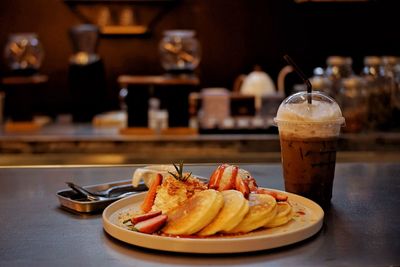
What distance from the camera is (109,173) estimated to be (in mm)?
2080

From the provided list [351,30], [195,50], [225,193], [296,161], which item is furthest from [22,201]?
[351,30]

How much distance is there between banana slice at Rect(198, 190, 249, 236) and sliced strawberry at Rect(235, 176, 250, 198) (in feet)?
0.32

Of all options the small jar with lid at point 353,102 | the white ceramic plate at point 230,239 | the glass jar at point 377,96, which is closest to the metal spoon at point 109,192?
the white ceramic plate at point 230,239

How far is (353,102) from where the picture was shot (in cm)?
382

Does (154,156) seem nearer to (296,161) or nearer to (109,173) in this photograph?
(109,173)

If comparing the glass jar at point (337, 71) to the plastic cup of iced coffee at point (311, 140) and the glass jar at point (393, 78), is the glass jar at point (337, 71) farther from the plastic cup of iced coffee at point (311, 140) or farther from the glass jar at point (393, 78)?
the plastic cup of iced coffee at point (311, 140)

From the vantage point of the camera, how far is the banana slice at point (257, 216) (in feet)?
4.26

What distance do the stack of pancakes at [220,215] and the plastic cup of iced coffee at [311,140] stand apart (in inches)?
11.8

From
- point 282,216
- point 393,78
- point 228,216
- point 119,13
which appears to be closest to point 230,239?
point 228,216

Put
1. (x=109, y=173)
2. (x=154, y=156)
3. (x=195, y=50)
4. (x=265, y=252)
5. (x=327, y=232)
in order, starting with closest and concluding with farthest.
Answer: (x=265, y=252)
(x=327, y=232)
(x=109, y=173)
(x=154, y=156)
(x=195, y=50)

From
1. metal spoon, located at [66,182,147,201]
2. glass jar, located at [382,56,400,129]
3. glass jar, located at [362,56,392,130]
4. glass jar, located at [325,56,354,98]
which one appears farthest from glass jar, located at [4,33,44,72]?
metal spoon, located at [66,182,147,201]

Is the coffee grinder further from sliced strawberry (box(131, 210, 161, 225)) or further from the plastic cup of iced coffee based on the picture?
sliced strawberry (box(131, 210, 161, 225))

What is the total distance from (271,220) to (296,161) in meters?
0.35

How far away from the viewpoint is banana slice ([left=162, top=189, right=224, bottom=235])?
1.26m
